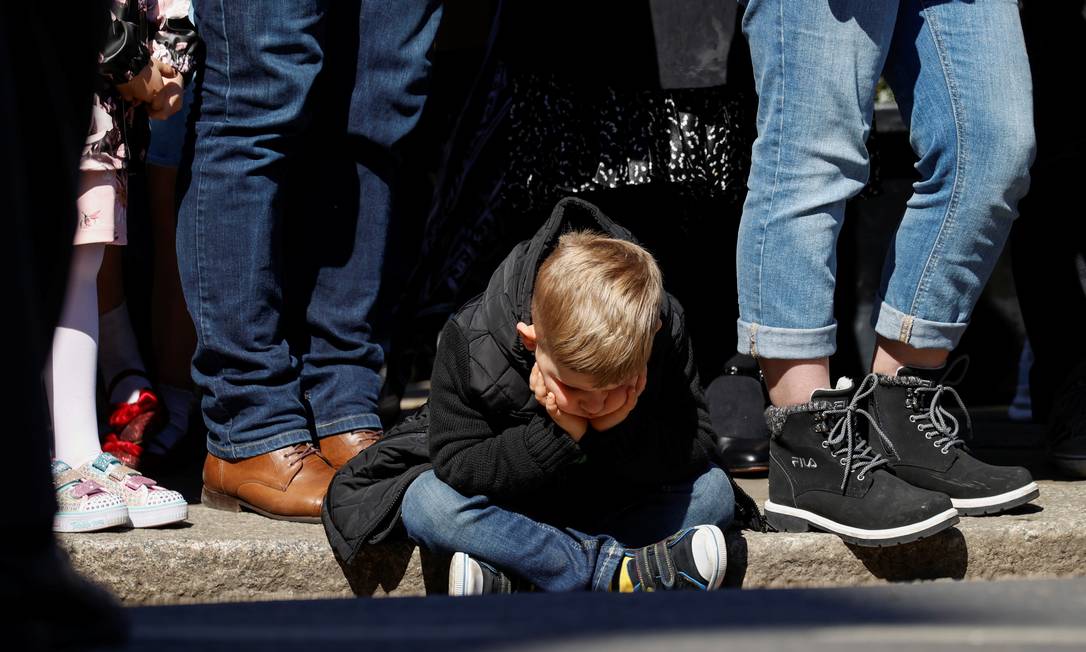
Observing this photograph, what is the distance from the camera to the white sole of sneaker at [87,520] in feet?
6.51

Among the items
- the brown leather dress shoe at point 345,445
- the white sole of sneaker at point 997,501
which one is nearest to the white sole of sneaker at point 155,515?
the brown leather dress shoe at point 345,445

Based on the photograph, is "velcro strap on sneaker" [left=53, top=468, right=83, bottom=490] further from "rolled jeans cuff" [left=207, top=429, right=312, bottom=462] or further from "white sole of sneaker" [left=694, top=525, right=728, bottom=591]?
"white sole of sneaker" [left=694, top=525, right=728, bottom=591]

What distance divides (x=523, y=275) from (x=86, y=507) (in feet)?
2.80

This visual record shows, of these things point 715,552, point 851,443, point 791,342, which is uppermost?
point 791,342

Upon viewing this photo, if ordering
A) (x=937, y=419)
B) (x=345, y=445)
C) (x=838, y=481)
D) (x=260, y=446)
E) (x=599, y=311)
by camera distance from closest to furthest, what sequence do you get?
(x=599, y=311) < (x=838, y=481) < (x=937, y=419) < (x=260, y=446) < (x=345, y=445)

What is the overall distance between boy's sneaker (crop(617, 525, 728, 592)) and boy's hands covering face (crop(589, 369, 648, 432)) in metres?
0.22

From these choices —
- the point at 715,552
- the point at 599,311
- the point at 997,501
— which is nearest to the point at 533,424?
the point at 599,311

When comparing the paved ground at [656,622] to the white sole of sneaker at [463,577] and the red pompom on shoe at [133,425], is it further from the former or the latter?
the red pompom on shoe at [133,425]

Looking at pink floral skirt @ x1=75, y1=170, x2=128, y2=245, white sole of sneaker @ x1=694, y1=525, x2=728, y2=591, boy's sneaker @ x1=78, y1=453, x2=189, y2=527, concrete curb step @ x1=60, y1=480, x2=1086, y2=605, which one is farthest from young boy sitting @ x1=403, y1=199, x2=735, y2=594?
pink floral skirt @ x1=75, y1=170, x2=128, y2=245

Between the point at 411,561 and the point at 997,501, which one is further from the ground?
the point at 997,501

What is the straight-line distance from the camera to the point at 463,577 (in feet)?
6.02

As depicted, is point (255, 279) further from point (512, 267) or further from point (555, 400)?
point (555, 400)

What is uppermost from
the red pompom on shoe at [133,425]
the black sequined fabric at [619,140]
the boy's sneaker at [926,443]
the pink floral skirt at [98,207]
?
the black sequined fabric at [619,140]

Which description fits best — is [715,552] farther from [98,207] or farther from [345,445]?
[98,207]
